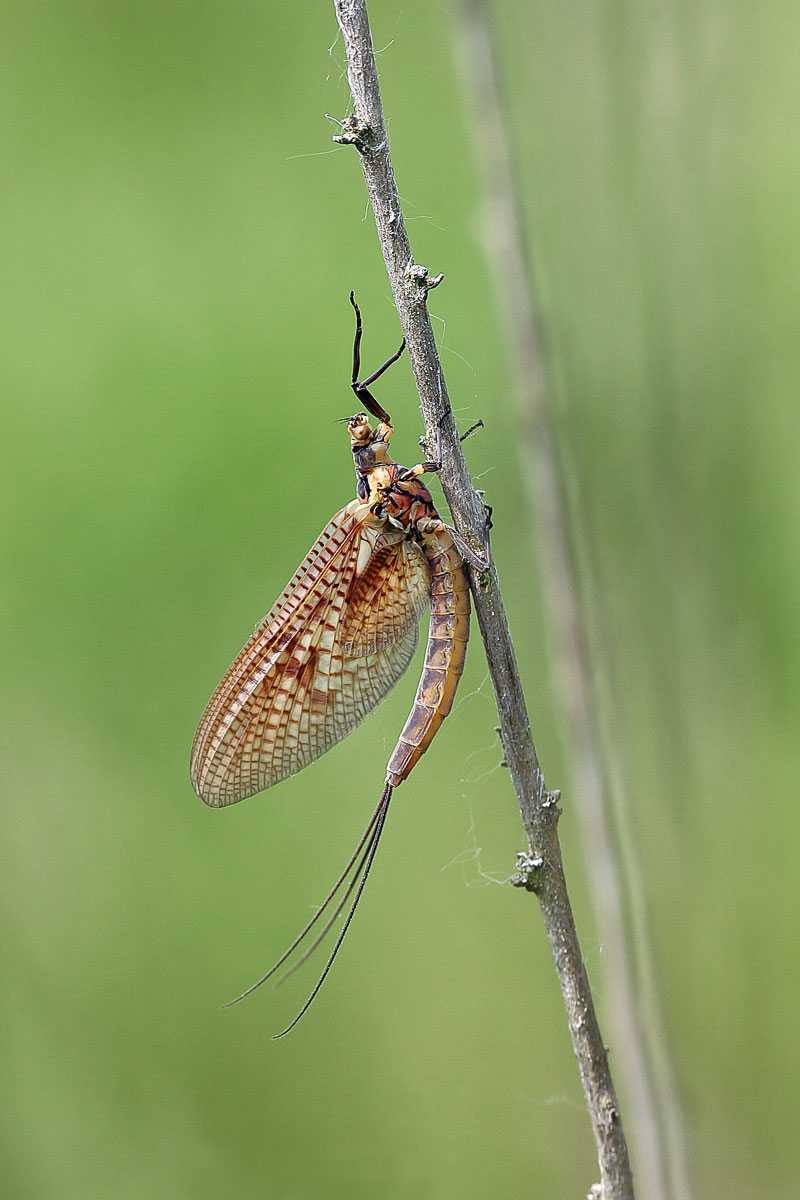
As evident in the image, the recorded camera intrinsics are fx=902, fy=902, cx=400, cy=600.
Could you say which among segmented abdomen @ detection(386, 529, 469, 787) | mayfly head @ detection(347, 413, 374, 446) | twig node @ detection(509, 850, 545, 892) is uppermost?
→ mayfly head @ detection(347, 413, 374, 446)

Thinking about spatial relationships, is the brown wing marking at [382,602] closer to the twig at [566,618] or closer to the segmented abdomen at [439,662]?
the segmented abdomen at [439,662]

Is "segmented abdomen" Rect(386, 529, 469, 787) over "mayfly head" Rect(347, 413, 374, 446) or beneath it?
beneath

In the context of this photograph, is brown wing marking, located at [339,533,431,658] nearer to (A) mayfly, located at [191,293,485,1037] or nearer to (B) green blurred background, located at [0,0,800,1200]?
(A) mayfly, located at [191,293,485,1037]

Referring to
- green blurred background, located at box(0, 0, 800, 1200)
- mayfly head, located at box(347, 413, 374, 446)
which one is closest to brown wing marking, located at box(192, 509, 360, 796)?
mayfly head, located at box(347, 413, 374, 446)

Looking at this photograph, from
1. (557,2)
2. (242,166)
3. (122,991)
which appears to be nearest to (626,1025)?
(557,2)

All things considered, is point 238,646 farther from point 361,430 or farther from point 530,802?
point 530,802

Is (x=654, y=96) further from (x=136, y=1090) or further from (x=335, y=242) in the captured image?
(x=136, y=1090)

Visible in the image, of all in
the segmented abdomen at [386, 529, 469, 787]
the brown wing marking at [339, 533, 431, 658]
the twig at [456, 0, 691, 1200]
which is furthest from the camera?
the brown wing marking at [339, 533, 431, 658]

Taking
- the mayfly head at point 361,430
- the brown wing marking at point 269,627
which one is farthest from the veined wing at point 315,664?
the mayfly head at point 361,430
